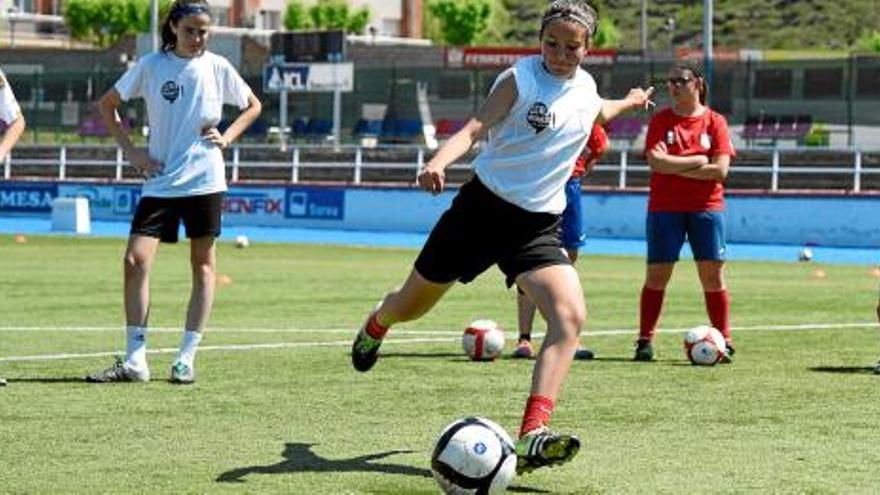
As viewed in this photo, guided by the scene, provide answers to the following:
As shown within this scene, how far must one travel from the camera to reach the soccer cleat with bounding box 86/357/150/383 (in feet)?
40.8

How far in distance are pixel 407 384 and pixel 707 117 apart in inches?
126

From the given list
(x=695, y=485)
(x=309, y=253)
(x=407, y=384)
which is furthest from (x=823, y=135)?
(x=695, y=485)

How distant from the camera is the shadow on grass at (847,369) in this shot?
43.4 feet

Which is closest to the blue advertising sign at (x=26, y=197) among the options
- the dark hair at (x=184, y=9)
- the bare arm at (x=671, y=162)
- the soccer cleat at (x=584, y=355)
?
the soccer cleat at (x=584, y=355)

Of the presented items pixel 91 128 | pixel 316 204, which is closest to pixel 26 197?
pixel 316 204

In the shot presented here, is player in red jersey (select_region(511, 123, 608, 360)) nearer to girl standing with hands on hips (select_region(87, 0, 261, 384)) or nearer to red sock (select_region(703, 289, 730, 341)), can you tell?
red sock (select_region(703, 289, 730, 341))

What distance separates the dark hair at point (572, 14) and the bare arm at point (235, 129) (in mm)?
3472

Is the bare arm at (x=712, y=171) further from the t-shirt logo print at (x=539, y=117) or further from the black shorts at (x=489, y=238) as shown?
the t-shirt logo print at (x=539, y=117)

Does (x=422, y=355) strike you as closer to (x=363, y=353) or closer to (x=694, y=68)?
(x=694, y=68)

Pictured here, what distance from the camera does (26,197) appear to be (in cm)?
4828

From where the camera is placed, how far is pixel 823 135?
57750mm

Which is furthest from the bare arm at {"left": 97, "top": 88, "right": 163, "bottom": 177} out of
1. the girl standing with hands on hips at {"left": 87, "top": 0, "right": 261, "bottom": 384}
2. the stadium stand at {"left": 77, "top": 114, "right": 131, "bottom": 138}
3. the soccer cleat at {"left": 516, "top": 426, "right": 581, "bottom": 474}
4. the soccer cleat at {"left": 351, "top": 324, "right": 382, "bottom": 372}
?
the stadium stand at {"left": 77, "top": 114, "right": 131, "bottom": 138}

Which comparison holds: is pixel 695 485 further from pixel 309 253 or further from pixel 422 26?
pixel 422 26

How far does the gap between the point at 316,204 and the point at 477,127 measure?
116 feet
